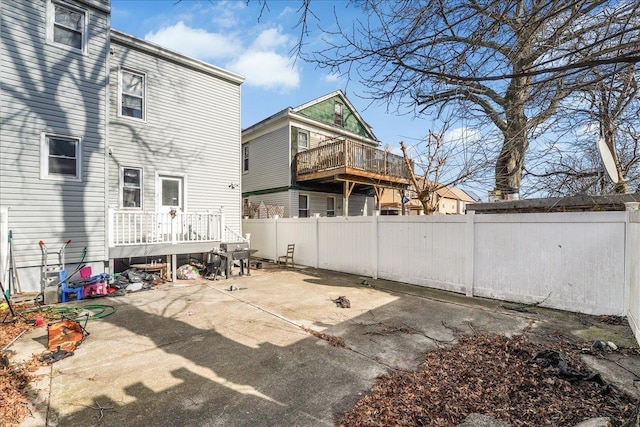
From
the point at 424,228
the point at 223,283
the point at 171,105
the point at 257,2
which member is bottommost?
the point at 223,283

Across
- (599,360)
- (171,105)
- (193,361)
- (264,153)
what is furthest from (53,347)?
(264,153)

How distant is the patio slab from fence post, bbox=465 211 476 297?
35 centimetres

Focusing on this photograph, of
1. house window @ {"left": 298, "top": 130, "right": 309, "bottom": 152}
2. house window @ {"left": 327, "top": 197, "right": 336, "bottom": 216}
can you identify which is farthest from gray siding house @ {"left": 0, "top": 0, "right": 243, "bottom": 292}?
house window @ {"left": 327, "top": 197, "right": 336, "bottom": 216}

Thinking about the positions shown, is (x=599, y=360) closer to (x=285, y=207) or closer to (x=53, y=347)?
(x=53, y=347)

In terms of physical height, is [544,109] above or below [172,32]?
below

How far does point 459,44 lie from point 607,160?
3.74m

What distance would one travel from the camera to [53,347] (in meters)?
3.79

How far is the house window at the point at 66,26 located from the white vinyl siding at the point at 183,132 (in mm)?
1233

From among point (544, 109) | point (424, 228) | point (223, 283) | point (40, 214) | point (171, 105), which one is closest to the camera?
point (544, 109)

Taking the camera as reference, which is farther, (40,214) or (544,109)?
(40,214)

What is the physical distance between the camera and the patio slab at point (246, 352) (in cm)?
262

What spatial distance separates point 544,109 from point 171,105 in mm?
9820

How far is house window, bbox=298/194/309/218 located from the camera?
1443 centimetres

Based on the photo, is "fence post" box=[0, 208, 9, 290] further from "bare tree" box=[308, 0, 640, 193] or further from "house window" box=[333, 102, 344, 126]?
"house window" box=[333, 102, 344, 126]
